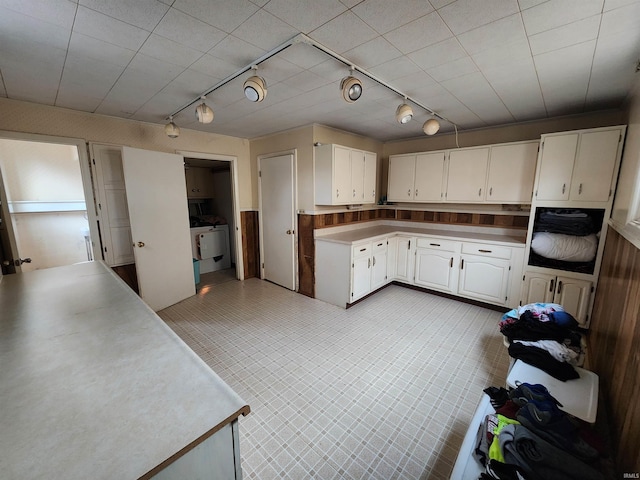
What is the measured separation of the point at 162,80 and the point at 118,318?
1891 millimetres

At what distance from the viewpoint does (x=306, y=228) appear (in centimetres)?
367

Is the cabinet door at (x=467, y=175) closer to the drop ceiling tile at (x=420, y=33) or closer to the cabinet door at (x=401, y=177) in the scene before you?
the cabinet door at (x=401, y=177)

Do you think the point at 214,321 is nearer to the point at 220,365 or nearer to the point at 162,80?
the point at 220,365

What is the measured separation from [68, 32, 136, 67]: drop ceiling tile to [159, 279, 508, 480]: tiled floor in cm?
238

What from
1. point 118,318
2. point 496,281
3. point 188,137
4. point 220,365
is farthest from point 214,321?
point 496,281

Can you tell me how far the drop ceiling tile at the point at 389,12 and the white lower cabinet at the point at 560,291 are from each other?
9.51 ft

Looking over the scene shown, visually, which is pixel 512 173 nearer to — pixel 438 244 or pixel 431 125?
pixel 438 244

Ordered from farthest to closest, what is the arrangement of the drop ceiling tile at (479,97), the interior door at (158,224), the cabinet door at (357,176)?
the cabinet door at (357,176) < the interior door at (158,224) < the drop ceiling tile at (479,97)

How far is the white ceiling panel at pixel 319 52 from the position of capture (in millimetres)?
1312

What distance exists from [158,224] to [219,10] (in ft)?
8.67

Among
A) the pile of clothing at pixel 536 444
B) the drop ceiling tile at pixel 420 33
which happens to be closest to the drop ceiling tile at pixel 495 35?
the drop ceiling tile at pixel 420 33

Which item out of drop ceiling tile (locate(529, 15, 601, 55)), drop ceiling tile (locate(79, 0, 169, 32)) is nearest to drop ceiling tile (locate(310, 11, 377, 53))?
drop ceiling tile (locate(79, 0, 169, 32))

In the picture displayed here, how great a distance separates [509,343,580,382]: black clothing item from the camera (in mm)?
1543

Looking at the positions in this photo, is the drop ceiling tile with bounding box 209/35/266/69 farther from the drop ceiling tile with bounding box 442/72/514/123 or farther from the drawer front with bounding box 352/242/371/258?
the drawer front with bounding box 352/242/371/258
